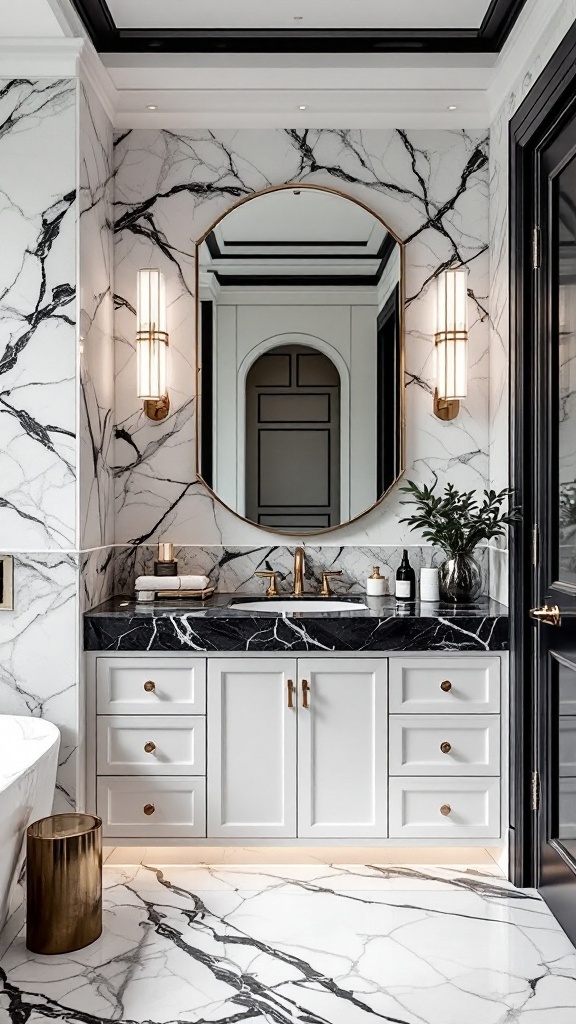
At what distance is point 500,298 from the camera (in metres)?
3.07

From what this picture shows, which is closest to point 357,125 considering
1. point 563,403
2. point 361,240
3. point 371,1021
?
point 361,240

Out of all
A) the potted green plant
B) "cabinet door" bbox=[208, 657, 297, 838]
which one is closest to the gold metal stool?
"cabinet door" bbox=[208, 657, 297, 838]

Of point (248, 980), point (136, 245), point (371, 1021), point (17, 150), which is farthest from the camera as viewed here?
point (136, 245)

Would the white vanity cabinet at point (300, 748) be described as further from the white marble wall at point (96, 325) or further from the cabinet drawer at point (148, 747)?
the white marble wall at point (96, 325)

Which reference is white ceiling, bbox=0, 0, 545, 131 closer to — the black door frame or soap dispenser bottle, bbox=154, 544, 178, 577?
the black door frame

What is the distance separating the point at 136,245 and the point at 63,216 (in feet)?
1.85

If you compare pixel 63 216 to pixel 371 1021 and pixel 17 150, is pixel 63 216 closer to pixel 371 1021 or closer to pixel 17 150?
pixel 17 150

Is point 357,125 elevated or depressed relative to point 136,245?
elevated

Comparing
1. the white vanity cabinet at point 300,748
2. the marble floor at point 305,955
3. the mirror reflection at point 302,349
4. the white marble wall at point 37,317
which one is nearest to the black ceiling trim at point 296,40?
the white marble wall at point 37,317

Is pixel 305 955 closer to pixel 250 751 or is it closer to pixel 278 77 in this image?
pixel 250 751

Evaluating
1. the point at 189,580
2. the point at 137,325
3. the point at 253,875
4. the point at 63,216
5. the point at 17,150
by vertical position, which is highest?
the point at 17,150

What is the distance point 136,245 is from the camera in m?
3.30

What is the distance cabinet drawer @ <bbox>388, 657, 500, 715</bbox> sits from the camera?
2.82 metres

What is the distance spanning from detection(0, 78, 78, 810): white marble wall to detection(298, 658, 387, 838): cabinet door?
749 millimetres
